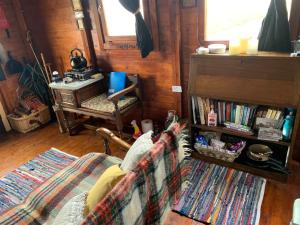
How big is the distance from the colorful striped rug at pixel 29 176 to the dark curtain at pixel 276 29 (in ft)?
7.18

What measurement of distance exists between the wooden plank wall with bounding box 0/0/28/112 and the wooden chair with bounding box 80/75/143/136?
52.3 inches

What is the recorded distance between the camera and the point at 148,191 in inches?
43.6

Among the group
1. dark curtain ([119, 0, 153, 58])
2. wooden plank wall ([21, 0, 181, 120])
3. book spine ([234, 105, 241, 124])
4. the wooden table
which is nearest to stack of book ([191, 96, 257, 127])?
book spine ([234, 105, 241, 124])

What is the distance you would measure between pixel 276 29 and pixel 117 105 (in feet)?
5.09

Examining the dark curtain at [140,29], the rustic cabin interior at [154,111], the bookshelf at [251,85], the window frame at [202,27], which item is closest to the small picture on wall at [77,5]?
the rustic cabin interior at [154,111]

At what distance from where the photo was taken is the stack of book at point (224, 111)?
195cm

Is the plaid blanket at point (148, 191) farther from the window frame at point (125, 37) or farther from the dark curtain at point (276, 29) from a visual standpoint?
the window frame at point (125, 37)

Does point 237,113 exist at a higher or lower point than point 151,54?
lower

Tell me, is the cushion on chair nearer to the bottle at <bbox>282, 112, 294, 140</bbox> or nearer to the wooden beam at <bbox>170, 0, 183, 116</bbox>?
the wooden beam at <bbox>170, 0, 183, 116</bbox>

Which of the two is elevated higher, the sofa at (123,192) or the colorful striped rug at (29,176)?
the sofa at (123,192)

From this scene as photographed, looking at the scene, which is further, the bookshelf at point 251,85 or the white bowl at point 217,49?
the white bowl at point 217,49

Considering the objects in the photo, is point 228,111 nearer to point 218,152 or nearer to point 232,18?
point 218,152

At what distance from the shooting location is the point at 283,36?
1.71 metres

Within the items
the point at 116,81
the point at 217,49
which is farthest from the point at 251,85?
the point at 116,81
